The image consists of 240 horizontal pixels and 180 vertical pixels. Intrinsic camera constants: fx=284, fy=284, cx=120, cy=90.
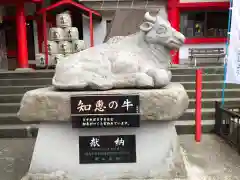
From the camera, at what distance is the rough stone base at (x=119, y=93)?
2832 mm

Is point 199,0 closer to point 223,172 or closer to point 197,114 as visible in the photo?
point 197,114

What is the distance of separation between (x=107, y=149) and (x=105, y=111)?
435mm

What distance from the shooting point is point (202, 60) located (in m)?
10.8

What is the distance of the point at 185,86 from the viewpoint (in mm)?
6359

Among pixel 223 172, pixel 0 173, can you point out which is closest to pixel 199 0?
pixel 223 172

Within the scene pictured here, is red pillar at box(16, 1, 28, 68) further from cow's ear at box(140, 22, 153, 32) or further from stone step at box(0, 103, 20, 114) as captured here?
cow's ear at box(140, 22, 153, 32)

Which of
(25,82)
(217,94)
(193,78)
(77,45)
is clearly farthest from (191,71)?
(25,82)

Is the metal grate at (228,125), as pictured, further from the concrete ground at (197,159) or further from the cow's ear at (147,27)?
the cow's ear at (147,27)

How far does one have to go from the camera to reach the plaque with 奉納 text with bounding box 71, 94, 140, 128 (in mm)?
2836

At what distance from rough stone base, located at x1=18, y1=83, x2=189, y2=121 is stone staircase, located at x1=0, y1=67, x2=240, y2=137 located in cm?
216

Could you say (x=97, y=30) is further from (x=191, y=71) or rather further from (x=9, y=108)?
(x=9, y=108)

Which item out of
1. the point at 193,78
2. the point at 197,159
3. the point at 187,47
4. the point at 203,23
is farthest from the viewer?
the point at 203,23

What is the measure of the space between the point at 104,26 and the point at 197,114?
23.4 feet

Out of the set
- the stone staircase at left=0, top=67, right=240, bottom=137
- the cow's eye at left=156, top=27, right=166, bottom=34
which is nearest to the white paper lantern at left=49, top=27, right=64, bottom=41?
the stone staircase at left=0, top=67, right=240, bottom=137
